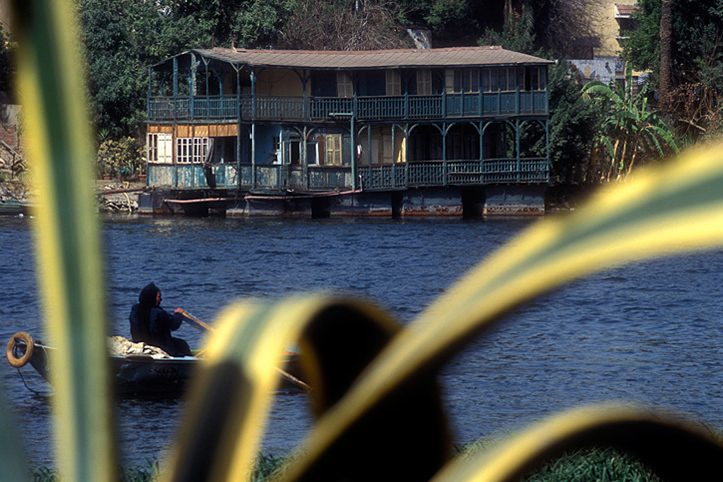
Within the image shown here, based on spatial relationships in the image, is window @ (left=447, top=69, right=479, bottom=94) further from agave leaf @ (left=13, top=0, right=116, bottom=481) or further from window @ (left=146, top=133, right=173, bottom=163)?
agave leaf @ (left=13, top=0, right=116, bottom=481)

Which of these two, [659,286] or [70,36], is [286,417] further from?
[659,286]

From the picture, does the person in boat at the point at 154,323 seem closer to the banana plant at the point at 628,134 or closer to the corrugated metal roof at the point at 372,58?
the corrugated metal roof at the point at 372,58

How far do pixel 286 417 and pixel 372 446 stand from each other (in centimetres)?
1159

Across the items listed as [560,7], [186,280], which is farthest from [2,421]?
[560,7]

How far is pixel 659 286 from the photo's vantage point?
86.6ft

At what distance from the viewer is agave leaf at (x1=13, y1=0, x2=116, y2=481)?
1.21 meters

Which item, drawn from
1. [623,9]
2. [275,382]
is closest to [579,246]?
[275,382]

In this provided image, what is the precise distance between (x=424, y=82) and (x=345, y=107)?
144 inches

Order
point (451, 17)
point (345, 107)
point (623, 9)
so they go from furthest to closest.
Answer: point (623, 9)
point (451, 17)
point (345, 107)

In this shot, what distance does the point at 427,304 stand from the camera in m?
22.0

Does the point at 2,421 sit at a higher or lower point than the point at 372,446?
higher

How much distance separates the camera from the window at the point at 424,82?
4269 centimetres

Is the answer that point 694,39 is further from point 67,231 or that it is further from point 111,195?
point 67,231

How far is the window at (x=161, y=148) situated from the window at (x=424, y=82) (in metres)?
10.6
